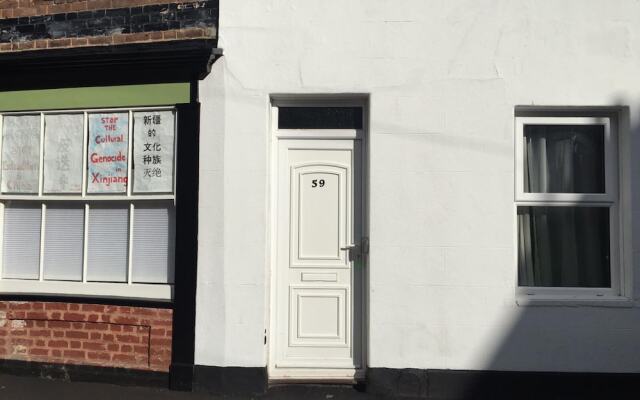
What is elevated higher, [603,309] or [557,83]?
[557,83]

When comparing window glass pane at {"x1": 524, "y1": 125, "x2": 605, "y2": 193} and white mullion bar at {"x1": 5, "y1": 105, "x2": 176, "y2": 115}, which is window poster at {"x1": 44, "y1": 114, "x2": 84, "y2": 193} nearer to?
white mullion bar at {"x1": 5, "y1": 105, "x2": 176, "y2": 115}

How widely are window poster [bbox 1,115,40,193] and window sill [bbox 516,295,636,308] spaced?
469cm

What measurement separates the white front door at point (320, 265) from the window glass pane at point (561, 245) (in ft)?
4.84

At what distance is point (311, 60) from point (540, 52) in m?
2.01

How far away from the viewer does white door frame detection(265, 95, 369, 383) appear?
17.1 ft

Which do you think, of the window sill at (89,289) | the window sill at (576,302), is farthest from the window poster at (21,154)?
the window sill at (576,302)

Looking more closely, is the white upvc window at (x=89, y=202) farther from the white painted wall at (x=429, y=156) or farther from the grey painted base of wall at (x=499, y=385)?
the grey painted base of wall at (x=499, y=385)

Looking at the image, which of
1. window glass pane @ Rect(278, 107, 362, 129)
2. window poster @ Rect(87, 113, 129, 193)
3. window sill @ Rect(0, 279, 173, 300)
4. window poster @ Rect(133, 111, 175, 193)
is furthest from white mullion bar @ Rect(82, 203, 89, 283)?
window glass pane @ Rect(278, 107, 362, 129)

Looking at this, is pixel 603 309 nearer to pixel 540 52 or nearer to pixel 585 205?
pixel 585 205

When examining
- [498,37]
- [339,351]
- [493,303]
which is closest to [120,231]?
[339,351]

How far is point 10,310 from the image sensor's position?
5590 mm

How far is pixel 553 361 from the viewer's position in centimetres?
498

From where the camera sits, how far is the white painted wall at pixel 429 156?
5000mm

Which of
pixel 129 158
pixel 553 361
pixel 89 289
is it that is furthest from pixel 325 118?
pixel 553 361
